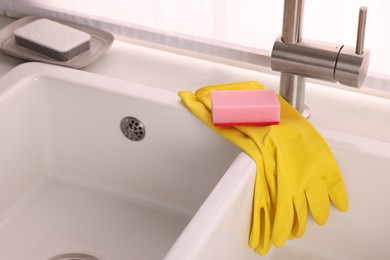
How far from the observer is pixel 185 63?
1496 millimetres

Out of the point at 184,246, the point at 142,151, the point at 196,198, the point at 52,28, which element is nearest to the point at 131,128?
the point at 142,151

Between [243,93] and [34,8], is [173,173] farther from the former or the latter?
[34,8]

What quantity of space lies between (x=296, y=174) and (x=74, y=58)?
1.71ft

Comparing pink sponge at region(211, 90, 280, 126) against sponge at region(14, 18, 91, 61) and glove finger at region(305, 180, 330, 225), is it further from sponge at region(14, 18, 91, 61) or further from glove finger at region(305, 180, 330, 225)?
sponge at region(14, 18, 91, 61)

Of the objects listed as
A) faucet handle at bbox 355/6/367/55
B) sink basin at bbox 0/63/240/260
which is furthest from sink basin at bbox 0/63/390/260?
faucet handle at bbox 355/6/367/55

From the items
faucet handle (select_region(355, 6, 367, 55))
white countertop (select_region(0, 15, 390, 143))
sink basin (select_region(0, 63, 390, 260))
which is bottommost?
sink basin (select_region(0, 63, 390, 260))

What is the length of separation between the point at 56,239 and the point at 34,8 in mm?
549

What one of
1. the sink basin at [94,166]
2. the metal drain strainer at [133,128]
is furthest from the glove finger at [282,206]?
the metal drain strainer at [133,128]

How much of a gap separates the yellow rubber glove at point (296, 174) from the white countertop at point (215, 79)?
102mm

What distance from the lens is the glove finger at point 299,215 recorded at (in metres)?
1.18

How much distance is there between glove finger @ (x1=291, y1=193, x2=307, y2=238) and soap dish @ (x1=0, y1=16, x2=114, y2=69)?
51 cm

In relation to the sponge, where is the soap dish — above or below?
below

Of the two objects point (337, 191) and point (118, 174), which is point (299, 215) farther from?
point (118, 174)

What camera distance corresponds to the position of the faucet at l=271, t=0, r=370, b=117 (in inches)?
46.1
